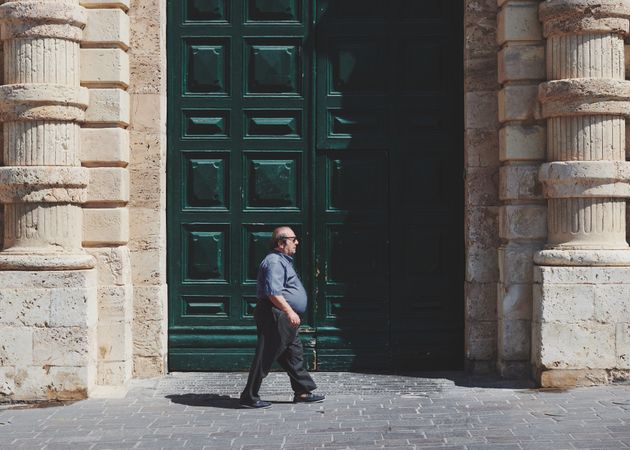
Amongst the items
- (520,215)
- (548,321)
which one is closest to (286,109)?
(520,215)

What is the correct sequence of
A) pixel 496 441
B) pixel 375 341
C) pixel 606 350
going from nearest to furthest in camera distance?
1. pixel 496 441
2. pixel 606 350
3. pixel 375 341

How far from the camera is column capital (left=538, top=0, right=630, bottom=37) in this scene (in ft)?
31.1

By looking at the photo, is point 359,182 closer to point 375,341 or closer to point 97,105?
point 375,341

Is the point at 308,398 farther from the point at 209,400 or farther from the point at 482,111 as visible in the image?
the point at 482,111

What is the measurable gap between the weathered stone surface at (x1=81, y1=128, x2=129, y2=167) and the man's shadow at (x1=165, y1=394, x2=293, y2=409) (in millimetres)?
2236

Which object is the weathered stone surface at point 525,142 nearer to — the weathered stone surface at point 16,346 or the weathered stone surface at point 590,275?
the weathered stone surface at point 590,275

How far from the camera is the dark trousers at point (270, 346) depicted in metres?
8.92

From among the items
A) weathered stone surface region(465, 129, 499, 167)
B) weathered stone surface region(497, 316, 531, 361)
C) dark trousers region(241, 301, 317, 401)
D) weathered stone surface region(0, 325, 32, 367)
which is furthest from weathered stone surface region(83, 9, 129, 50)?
weathered stone surface region(497, 316, 531, 361)

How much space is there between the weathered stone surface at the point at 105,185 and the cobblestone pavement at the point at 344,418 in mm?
1747

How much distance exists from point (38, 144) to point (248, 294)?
2.48 metres

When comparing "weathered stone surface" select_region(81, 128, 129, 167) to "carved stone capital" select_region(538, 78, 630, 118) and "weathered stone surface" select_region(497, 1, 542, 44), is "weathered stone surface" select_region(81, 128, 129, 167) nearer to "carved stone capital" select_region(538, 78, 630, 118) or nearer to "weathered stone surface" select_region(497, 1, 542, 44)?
"weathered stone surface" select_region(497, 1, 542, 44)

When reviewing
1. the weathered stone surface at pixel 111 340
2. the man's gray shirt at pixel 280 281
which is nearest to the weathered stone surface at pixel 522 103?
the man's gray shirt at pixel 280 281

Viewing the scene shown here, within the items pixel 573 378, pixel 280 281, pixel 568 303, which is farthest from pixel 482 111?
pixel 280 281

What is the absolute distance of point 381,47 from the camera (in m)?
10.5
